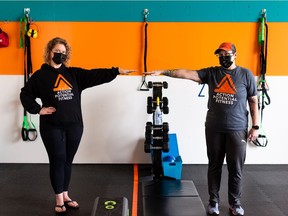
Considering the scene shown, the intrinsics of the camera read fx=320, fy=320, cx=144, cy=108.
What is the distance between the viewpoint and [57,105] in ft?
9.77

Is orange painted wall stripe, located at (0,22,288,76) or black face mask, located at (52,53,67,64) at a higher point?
orange painted wall stripe, located at (0,22,288,76)

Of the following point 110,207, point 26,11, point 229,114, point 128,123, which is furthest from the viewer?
point 128,123

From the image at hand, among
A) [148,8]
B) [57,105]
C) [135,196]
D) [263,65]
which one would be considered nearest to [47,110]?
[57,105]

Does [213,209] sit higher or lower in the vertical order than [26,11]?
lower

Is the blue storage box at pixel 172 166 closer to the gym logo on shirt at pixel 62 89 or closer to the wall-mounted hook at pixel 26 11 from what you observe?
the gym logo on shirt at pixel 62 89

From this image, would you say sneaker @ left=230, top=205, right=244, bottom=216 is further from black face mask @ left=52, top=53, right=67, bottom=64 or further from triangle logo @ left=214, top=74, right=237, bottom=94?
black face mask @ left=52, top=53, right=67, bottom=64

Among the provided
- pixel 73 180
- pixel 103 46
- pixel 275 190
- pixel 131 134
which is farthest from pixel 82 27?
pixel 275 190

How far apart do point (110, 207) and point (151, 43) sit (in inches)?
112

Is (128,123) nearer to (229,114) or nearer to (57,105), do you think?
(57,105)

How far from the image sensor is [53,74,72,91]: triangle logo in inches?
117

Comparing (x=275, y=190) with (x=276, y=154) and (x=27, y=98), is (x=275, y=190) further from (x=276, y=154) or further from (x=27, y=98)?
(x=27, y=98)

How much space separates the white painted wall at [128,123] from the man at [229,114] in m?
1.63

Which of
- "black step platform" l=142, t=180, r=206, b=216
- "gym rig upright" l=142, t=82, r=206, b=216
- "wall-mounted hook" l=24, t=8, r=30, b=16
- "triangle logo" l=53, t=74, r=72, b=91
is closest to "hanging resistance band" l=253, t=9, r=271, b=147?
"gym rig upright" l=142, t=82, r=206, b=216

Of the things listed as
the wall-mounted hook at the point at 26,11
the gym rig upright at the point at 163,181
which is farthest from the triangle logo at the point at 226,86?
the wall-mounted hook at the point at 26,11
